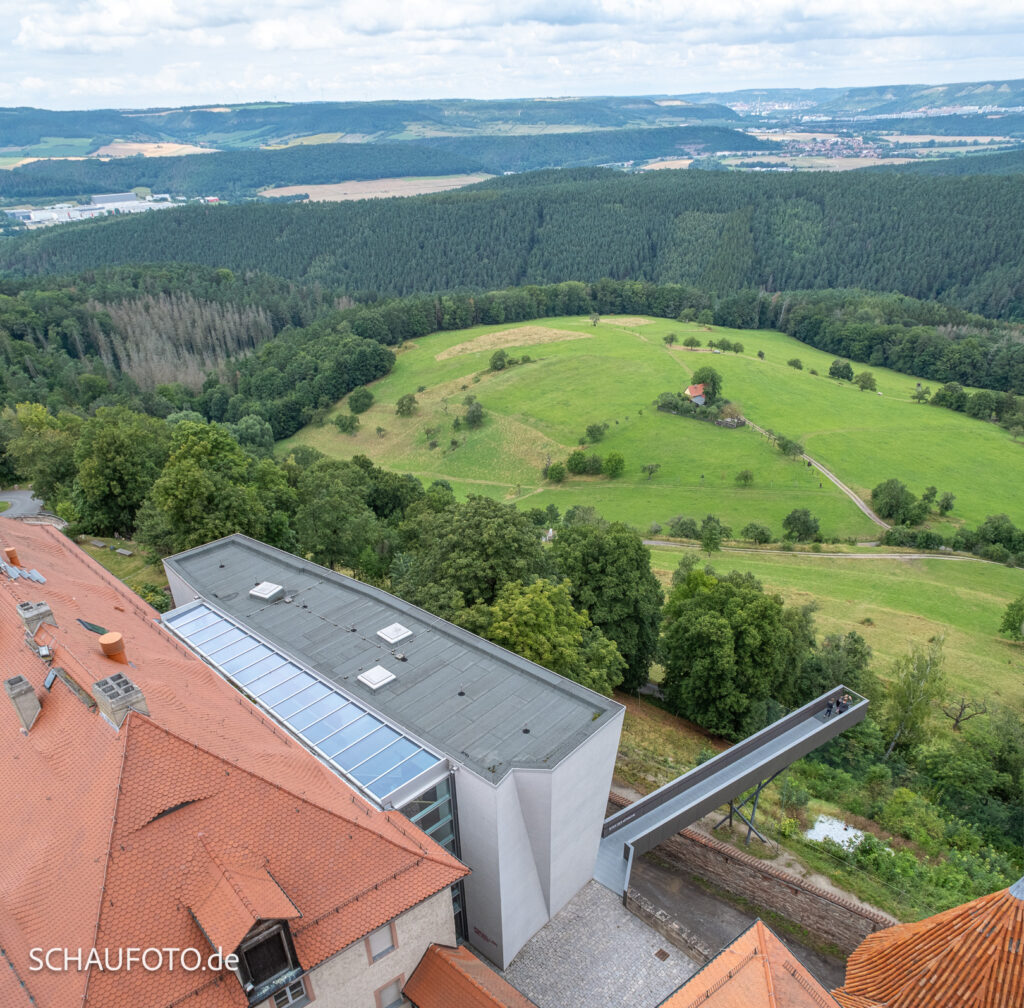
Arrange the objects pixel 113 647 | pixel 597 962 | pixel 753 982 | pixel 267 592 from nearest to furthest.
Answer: pixel 753 982 < pixel 113 647 < pixel 597 962 < pixel 267 592

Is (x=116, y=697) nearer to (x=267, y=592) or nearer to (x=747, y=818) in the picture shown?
(x=267, y=592)

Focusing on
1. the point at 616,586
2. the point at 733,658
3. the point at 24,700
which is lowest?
the point at 733,658

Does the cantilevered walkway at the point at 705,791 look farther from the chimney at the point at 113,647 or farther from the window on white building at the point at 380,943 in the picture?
the chimney at the point at 113,647

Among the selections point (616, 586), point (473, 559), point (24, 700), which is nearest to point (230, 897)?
point (24, 700)

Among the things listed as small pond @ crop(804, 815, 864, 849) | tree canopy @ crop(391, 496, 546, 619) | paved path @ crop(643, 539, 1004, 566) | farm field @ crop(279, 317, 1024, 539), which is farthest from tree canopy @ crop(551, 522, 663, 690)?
farm field @ crop(279, 317, 1024, 539)

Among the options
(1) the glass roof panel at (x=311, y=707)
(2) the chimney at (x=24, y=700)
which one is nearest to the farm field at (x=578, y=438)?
(1) the glass roof panel at (x=311, y=707)

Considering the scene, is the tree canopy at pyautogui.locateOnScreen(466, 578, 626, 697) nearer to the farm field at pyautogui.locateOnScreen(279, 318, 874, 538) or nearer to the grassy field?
the grassy field

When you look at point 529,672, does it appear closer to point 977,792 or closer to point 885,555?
point 977,792

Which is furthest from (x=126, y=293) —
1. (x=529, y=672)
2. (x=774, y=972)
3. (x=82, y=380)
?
(x=774, y=972)
